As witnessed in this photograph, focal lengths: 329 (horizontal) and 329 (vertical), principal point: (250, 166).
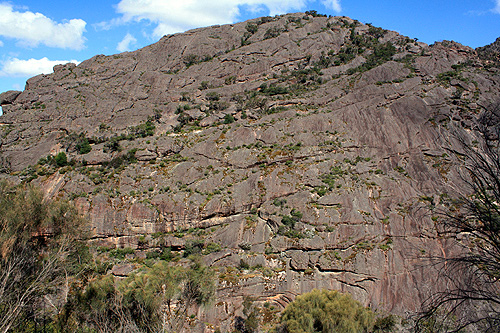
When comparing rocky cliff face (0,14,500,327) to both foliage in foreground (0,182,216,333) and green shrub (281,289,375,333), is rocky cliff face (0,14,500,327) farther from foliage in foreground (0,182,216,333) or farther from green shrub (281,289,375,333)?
foliage in foreground (0,182,216,333)

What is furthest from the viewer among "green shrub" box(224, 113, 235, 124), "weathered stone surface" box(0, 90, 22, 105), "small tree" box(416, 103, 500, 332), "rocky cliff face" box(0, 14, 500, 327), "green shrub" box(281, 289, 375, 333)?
"weathered stone surface" box(0, 90, 22, 105)

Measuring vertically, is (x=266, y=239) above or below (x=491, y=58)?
below

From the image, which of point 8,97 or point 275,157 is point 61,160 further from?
point 8,97

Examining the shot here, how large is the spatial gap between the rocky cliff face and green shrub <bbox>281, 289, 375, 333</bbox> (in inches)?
187

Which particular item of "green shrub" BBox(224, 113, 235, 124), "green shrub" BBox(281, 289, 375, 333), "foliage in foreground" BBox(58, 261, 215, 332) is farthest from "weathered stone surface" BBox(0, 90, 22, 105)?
"green shrub" BBox(281, 289, 375, 333)

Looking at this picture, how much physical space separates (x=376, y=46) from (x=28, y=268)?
65.5 metres

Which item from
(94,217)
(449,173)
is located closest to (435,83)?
(449,173)

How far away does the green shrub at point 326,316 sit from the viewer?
1975cm

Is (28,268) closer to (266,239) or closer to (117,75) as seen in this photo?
(266,239)

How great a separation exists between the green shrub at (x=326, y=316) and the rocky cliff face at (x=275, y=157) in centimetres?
475

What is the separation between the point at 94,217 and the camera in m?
33.6

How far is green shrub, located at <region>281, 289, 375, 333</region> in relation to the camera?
19750 mm

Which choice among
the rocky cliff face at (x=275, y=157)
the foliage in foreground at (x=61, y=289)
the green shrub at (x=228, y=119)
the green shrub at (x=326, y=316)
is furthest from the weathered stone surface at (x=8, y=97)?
the green shrub at (x=326, y=316)

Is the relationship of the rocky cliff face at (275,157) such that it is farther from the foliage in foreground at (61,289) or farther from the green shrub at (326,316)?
the foliage in foreground at (61,289)
